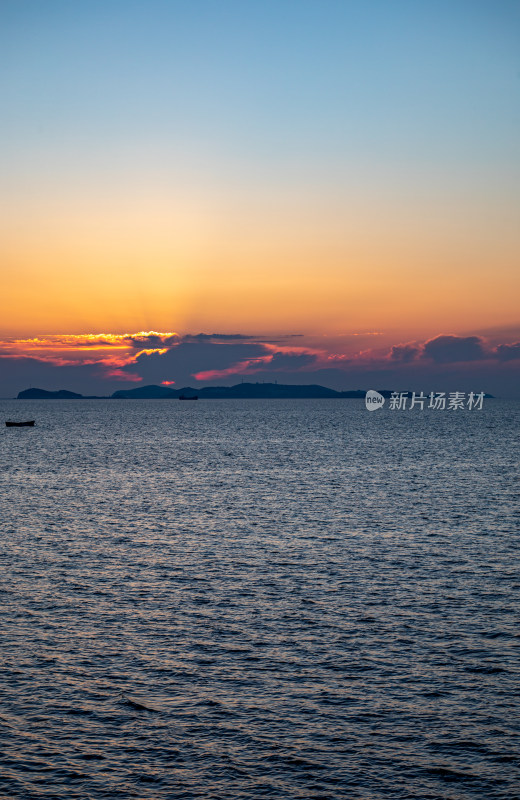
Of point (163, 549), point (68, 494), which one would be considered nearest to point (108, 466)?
point (68, 494)

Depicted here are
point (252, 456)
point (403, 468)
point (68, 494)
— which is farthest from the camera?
point (252, 456)

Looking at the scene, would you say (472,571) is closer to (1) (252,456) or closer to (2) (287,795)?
(2) (287,795)

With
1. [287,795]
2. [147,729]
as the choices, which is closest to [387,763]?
[287,795]

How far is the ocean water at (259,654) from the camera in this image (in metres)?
18.1

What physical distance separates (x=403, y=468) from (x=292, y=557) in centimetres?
5964

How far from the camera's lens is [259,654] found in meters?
25.6

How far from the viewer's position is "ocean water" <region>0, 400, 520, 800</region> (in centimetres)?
1814

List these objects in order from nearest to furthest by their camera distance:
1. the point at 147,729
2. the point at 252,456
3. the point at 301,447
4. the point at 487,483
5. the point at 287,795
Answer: the point at 287,795 → the point at 147,729 → the point at 487,483 → the point at 252,456 → the point at 301,447

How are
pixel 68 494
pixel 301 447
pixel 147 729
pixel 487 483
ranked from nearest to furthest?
1. pixel 147 729
2. pixel 68 494
3. pixel 487 483
4. pixel 301 447

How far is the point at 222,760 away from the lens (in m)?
18.6

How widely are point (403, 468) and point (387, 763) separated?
81.1m

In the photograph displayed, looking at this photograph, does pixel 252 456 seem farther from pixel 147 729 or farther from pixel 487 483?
pixel 147 729

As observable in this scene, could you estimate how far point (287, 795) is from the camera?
17.1 m

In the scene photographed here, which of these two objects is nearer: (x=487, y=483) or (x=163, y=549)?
(x=163, y=549)
